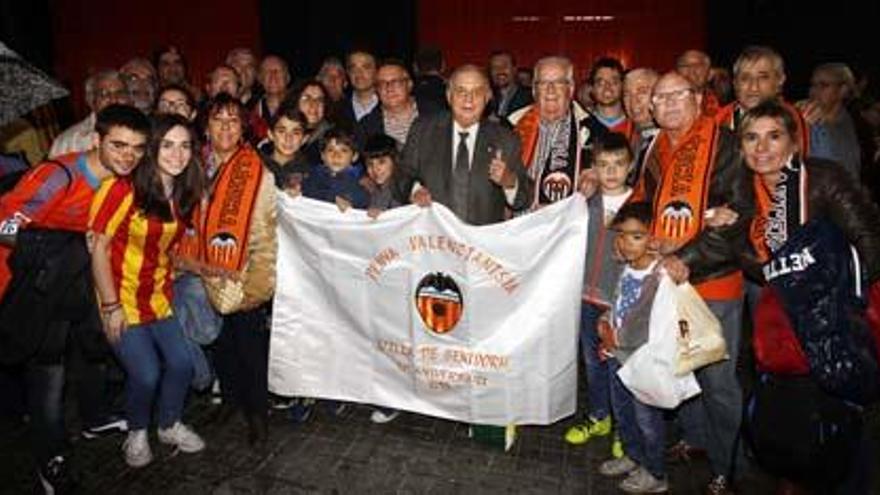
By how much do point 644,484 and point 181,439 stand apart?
267 centimetres

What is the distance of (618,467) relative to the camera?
3854 mm

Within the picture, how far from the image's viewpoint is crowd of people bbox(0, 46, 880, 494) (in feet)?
10.8

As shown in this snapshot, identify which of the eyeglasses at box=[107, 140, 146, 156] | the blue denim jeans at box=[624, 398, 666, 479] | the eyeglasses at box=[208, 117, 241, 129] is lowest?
the blue denim jeans at box=[624, 398, 666, 479]

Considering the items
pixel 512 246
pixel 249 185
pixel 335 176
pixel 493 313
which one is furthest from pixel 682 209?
pixel 249 185

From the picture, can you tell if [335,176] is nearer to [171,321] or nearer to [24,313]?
[171,321]

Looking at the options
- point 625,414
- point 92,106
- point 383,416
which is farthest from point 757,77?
point 92,106

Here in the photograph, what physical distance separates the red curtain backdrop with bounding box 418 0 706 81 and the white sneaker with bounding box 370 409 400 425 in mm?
8000

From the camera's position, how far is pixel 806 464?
2.83 metres

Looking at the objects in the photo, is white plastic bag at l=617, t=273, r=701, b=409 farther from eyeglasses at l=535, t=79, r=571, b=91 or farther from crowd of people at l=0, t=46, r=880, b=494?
eyeglasses at l=535, t=79, r=571, b=91

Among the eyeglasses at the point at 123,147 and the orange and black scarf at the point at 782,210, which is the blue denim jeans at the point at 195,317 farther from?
the orange and black scarf at the point at 782,210

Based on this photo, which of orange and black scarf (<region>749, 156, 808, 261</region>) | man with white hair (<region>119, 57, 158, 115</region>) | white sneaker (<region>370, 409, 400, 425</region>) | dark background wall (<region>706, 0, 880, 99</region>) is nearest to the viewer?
orange and black scarf (<region>749, 156, 808, 261</region>)

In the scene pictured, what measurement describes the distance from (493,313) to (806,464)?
5.38 ft

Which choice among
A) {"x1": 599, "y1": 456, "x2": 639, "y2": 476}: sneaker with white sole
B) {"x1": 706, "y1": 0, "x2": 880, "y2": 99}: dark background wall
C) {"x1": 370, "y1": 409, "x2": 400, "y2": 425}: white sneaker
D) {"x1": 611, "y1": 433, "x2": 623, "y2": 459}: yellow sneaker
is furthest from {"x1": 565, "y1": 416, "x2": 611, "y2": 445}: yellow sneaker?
{"x1": 706, "y1": 0, "x2": 880, "y2": 99}: dark background wall

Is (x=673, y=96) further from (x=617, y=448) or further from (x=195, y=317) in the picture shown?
(x=195, y=317)
